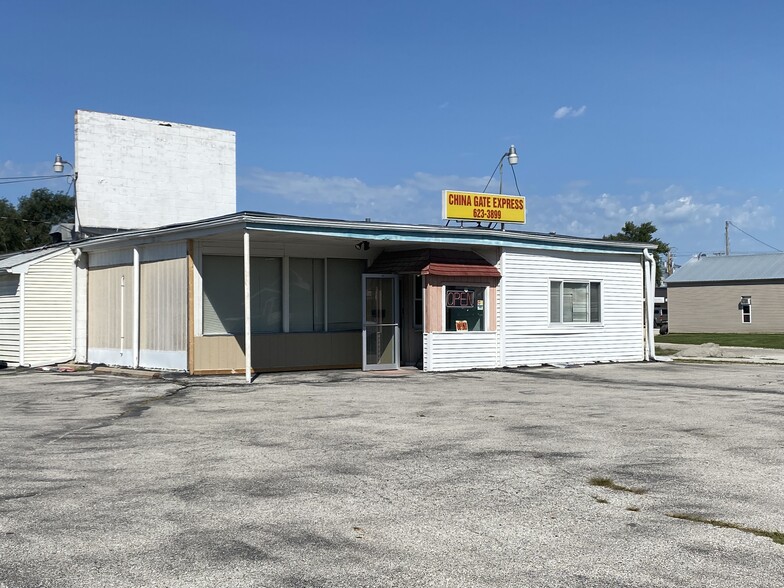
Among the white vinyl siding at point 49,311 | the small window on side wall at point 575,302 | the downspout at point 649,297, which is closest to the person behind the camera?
the white vinyl siding at point 49,311

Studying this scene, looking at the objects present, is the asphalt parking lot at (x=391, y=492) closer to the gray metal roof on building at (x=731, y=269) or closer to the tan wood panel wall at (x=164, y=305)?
the tan wood panel wall at (x=164, y=305)

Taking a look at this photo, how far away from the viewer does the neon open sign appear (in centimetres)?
2000

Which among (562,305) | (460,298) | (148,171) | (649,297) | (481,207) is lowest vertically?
(562,305)

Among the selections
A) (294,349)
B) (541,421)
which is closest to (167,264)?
(294,349)

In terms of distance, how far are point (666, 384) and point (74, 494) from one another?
1271 centimetres

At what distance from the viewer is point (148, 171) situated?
28.7 meters

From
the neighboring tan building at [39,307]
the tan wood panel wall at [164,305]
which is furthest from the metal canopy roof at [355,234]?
the neighboring tan building at [39,307]

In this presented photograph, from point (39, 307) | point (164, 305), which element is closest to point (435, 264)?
point (164, 305)

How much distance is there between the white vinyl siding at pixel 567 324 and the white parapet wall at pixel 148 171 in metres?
13.2

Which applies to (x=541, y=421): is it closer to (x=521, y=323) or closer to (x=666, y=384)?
(x=666, y=384)

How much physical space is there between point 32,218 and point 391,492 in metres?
65.5

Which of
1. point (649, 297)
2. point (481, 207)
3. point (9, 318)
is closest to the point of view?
point (9, 318)

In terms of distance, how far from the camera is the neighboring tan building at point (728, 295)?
53.9 m

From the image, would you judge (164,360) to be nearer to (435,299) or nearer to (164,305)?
(164,305)
